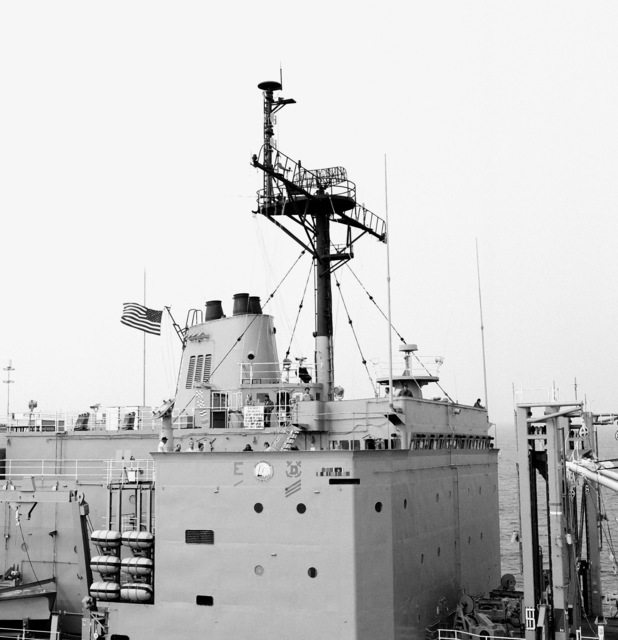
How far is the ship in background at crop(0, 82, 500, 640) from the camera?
16.6 m

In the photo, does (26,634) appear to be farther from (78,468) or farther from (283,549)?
(283,549)

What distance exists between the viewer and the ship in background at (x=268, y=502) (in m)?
16.6

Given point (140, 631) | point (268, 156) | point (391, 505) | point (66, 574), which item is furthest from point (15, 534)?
point (268, 156)

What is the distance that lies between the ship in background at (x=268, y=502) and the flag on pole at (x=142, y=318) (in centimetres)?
419

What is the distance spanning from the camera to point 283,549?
655 inches

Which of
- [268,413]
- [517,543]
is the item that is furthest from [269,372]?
[517,543]

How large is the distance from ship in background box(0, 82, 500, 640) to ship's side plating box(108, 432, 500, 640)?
0.03m

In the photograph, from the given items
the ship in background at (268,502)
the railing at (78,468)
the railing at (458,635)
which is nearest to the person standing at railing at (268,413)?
the ship in background at (268,502)

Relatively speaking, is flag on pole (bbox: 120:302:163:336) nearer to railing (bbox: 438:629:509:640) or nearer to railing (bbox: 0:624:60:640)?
railing (bbox: 0:624:60:640)

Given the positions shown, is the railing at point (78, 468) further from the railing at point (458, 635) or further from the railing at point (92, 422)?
the railing at point (458, 635)

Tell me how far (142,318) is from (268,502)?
1332 centimetres

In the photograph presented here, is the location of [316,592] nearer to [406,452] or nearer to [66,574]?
[406,452]

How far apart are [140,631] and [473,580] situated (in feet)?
→ 33.4

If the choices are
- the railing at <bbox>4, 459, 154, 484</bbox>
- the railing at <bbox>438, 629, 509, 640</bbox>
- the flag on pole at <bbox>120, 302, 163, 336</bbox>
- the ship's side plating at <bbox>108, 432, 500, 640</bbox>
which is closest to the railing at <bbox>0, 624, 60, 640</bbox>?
the ship's side plating at <bbox>108, 432, 500, 640</bbox>
